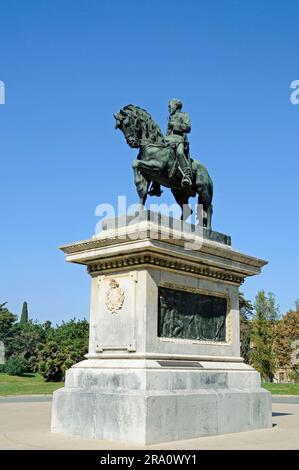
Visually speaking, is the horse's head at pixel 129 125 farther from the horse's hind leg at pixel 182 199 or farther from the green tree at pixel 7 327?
the green tree at pixel 7 327

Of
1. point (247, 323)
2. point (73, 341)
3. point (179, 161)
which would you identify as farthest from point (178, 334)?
point (247, 323)

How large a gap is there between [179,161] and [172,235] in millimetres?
2432

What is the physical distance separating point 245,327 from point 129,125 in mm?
49007

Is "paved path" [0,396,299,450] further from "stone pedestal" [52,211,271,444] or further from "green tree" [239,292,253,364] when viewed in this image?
"green tree" [239,292,253,364]

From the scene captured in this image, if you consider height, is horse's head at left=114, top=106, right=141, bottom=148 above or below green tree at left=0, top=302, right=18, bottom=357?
above

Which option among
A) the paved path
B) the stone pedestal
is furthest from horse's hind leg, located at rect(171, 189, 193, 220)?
the paved path

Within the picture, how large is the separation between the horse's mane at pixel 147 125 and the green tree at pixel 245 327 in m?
44.7

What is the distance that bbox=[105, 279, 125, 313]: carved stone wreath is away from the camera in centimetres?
1206

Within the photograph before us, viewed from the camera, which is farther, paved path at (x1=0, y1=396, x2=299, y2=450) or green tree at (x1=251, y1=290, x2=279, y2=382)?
green tree at (x1=251, y1=290, x2=279, y2=382)

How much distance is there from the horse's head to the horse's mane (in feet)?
0.23

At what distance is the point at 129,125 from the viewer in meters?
13.2

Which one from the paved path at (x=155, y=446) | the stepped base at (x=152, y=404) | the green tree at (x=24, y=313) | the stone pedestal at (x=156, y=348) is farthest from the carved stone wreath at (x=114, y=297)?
the green tree at (x=24, y=313)

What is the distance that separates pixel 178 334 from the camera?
40.5 ft

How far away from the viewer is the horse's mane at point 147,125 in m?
13.3
